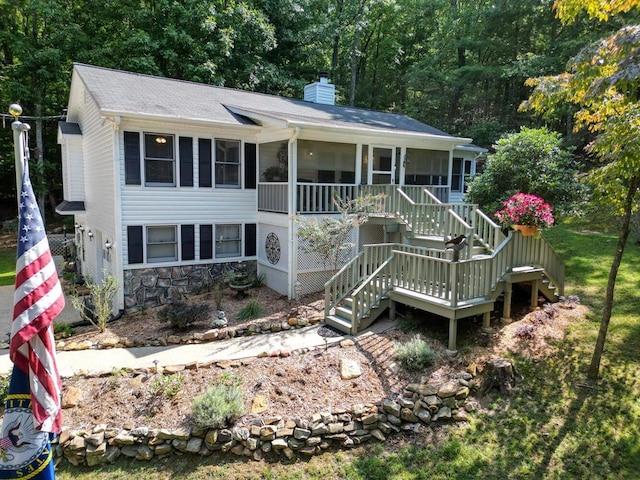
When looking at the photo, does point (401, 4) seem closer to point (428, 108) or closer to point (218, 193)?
point (428, 108)

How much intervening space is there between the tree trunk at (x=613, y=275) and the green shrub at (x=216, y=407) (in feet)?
17.6

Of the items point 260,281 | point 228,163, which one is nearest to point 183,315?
point 260,281

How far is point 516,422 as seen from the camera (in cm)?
585

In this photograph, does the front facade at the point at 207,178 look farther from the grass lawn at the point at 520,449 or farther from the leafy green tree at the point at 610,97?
the grass lawn at the point at 520,449

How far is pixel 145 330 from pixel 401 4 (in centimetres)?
2800

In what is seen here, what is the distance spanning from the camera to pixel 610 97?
6.25m

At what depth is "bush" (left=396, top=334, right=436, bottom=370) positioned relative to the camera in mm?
6852

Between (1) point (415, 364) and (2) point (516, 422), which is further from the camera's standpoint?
(1) point (415, 364)

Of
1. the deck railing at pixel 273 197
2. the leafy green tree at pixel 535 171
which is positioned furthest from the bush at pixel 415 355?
the leafy green tree at pixel 535 171

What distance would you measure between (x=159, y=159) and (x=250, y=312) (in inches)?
176

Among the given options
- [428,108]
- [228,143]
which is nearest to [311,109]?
[228,143]

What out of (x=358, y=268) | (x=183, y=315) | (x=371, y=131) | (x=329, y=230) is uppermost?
(x=371, y=131)

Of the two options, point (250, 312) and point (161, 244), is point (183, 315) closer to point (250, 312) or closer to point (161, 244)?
point (250, 312)

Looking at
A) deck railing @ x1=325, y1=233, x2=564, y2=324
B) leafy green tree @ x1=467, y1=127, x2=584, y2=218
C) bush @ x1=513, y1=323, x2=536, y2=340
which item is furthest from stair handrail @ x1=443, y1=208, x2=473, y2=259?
leafy green tree @ x1=467, y1=127, x2=584, y2=218
